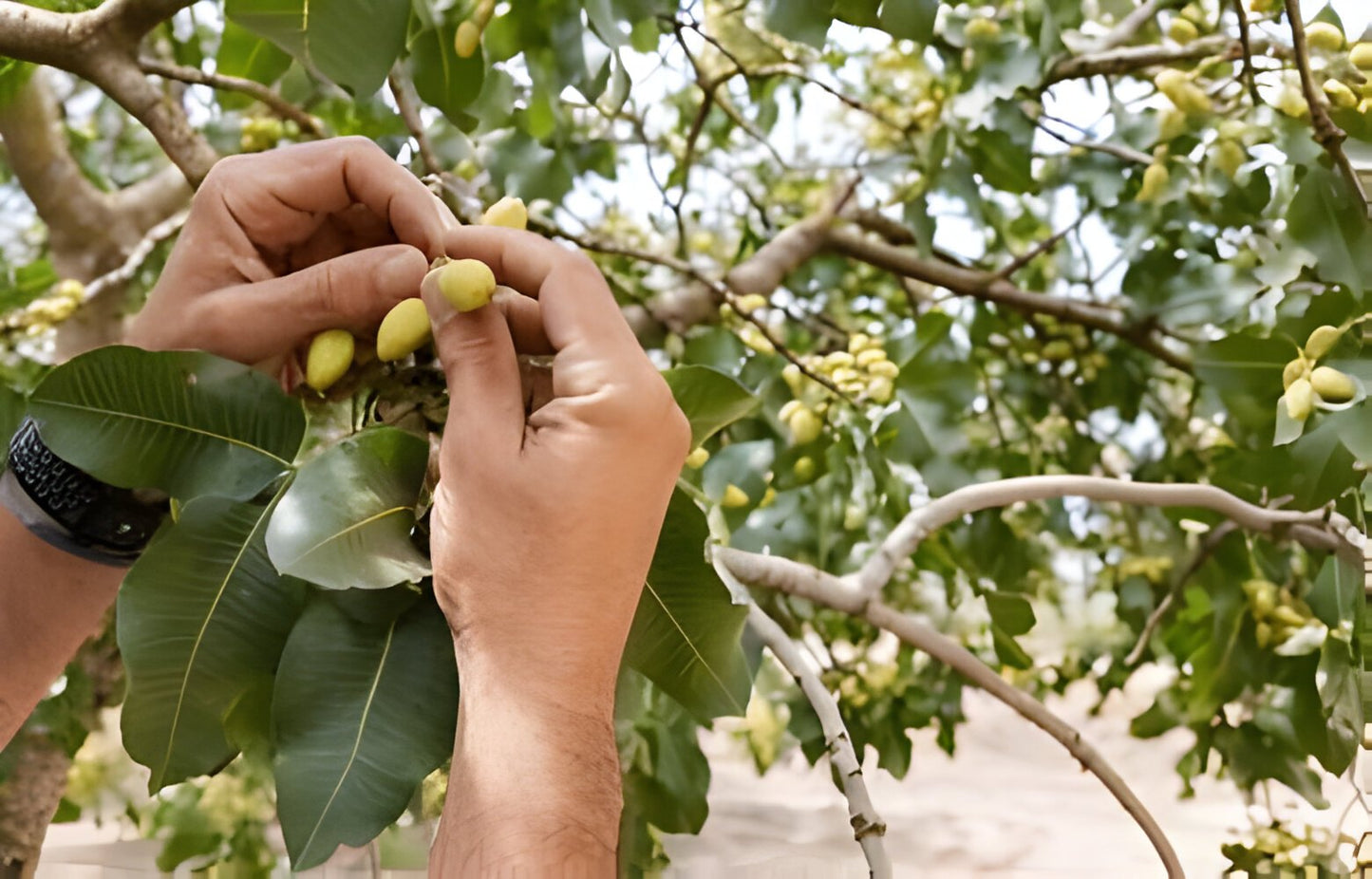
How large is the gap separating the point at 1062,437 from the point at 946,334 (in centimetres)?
59

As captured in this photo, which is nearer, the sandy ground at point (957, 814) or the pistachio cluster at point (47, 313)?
the pistachio cluster at point (47, 313)

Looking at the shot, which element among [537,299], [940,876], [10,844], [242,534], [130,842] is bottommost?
[130,842]

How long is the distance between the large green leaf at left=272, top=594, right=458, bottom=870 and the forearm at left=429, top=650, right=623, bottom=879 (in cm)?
1

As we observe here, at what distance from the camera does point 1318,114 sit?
0.75 m

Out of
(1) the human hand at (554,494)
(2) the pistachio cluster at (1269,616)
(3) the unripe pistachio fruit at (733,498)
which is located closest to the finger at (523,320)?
(1) the human hand at (554,494)

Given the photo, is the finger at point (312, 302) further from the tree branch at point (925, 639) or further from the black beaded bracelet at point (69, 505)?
the tree branch at point (925, 639)

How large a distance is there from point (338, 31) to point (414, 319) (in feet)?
0.68

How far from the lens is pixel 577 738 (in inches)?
18.2

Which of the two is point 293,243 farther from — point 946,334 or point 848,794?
point 946,334

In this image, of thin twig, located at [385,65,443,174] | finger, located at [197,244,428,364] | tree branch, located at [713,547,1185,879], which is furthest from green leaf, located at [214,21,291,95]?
tree branch, located at [713,547,1185,879]

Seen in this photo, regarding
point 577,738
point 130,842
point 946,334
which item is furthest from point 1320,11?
point 130,842

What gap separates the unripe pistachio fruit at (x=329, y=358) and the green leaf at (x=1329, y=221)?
65cm

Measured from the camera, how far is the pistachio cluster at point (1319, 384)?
0.74m

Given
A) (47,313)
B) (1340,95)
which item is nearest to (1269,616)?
(1340,95)
